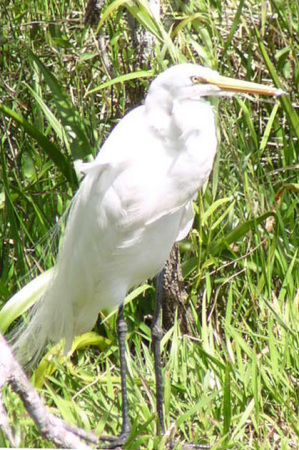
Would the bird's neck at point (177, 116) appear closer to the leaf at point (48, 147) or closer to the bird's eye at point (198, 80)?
the bird's eye at point (198, 80)

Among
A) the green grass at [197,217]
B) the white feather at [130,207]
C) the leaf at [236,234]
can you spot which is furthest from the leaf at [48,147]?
the leaf at [236,234]

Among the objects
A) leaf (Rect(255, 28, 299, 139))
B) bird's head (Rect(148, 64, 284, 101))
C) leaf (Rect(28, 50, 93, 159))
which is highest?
bird's head (Rect(148, 64, 284, 101))

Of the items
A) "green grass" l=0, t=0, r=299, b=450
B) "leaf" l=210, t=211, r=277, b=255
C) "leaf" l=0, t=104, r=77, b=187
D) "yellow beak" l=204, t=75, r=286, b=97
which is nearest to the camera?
"yellow beak" l=204, t=75, r=286, b=97

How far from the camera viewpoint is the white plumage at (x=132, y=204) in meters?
2.06

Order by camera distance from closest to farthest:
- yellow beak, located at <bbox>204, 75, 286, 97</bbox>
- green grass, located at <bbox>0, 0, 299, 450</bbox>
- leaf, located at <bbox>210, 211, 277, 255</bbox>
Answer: yellow beak, located at <bbox>204, 75, 286, 97</bbox>
green grass, located at <bbox>0, 0, 299, 450</bbox>
leaf, located at <bbox>210, 211, 277, 255</bbox>

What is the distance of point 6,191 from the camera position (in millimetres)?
2545

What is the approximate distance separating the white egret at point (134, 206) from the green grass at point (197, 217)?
12cm

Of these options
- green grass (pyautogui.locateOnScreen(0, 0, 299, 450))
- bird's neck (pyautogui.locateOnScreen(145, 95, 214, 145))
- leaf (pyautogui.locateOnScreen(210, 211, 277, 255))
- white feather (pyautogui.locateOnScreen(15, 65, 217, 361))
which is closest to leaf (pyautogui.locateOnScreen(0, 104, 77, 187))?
green grass (pyautogui.locateOnScreen(0, 0, 299, 450))

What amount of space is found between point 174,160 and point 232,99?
0.76m

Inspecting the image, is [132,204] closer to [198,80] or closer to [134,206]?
[134,206]

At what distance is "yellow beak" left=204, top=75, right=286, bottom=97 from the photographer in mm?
1977

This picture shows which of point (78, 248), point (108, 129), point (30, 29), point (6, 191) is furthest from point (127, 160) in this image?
point (30, 29)

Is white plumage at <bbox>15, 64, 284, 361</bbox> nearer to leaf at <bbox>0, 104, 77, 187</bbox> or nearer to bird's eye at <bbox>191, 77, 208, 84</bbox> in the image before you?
bird's eye at <bbox>191, 77, 208, 84</bbox>

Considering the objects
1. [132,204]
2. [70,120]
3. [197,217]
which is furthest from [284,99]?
[132,204]
